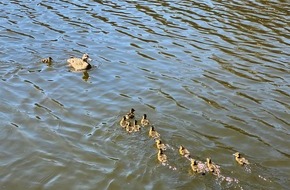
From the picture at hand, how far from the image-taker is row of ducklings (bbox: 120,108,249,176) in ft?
31.3

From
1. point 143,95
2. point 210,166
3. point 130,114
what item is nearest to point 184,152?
point 210,166

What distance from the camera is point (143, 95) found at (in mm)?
13320

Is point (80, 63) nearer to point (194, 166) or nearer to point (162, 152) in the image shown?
point (162, 152)

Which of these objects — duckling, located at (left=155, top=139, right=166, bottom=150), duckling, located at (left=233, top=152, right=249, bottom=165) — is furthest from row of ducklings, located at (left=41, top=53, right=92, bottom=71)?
duckling, located at (left=233, top=152, right=249, bottom=165)

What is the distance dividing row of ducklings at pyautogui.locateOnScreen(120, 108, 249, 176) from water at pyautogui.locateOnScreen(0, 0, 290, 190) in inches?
6.5

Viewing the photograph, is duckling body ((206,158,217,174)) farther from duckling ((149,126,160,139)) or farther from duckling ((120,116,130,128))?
duckling ((120,116,130,128))

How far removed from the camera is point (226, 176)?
9.48 meters

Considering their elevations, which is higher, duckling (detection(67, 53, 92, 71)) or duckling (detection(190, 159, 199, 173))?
duckling (detection(190, 159, 199, 173))

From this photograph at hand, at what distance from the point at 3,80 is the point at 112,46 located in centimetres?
460

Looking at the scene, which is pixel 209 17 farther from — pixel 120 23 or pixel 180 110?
pixel 180 110

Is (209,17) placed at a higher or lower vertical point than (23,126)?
higher

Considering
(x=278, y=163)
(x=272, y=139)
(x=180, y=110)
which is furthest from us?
(x=180, y=110)

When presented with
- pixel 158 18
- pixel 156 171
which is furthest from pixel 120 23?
pixel 156 171

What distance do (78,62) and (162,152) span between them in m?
5.95
